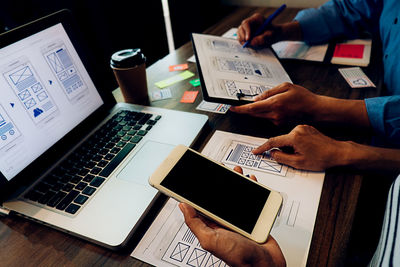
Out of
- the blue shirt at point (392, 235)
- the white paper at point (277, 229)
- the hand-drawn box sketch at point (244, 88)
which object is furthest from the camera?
the hand-drawn box sketch at point (244, 88)

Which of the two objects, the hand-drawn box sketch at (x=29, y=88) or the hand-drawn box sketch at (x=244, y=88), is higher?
the hand-drawn box sketch at (x=29, y=88)

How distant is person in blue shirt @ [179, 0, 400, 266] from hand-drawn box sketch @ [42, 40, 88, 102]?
44 centimetres

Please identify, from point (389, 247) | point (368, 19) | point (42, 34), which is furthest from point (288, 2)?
point (389, 247)

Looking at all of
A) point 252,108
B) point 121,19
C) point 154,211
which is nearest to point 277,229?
point 154,211

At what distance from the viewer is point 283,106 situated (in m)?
0.74

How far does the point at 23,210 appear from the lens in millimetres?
543

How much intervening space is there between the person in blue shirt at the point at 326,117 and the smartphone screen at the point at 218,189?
0.03 m

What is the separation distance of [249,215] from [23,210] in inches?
18.3

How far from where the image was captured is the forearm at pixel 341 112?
75 centimetres

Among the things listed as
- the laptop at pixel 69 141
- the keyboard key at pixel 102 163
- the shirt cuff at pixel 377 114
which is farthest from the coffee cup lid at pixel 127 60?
the shirt cuff at pixel 377 114

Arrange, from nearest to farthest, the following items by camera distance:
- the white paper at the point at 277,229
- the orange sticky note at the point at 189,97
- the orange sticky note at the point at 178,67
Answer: the white paper at the point at 277,229 < the orange sticky note at the point at 189,97 < the orange sticky note at the point at 178,67

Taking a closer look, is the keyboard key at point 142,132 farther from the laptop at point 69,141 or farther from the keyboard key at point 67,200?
the keyboard key at point 67,200

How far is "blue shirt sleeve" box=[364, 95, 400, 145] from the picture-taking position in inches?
28.7

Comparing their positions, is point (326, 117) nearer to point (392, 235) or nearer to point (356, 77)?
point (356, 77)
